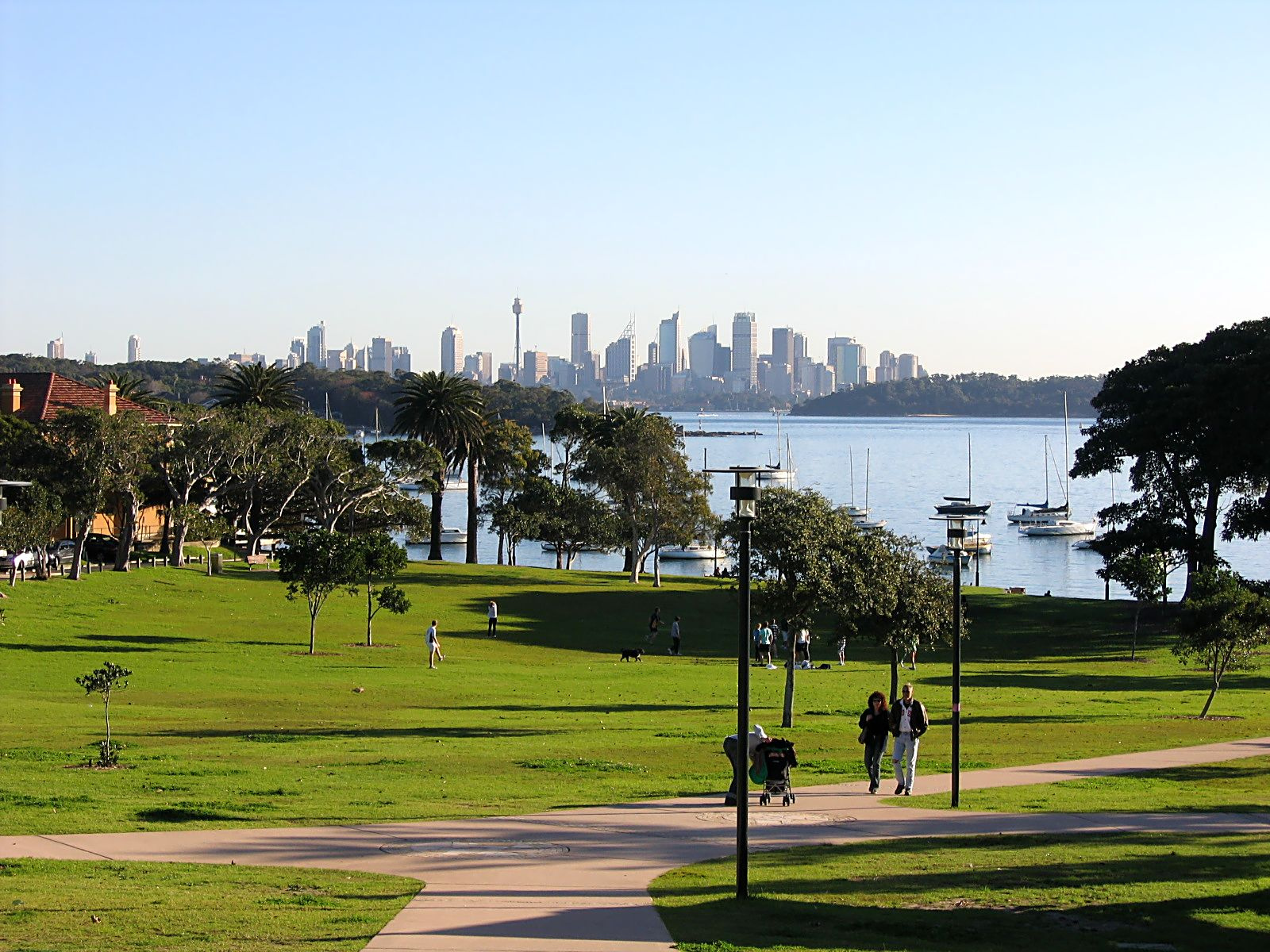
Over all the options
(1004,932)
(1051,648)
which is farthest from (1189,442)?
(1004,932)

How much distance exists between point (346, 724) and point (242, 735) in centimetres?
284

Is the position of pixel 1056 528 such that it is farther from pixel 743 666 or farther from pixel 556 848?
pixel 743 666

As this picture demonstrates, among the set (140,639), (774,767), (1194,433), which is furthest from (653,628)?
(774,767)

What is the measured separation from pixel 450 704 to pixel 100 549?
127 feet

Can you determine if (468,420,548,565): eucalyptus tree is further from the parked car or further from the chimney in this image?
the parked car

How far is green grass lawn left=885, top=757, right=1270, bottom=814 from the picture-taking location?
856 inches

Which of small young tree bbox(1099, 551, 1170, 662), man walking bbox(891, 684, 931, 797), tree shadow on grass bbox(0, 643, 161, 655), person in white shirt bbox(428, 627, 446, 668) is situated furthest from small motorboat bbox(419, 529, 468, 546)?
man walking bbox(891, 684, 931, 797)

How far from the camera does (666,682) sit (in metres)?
40.8

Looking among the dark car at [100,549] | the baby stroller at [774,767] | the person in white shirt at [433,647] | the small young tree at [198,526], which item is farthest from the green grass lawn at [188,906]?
the dark car at [100,549]

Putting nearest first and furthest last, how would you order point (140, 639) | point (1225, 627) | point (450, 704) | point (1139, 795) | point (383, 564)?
point (1139, 795)
point (1225, 627)
point (450, 704)
point (140, 639)
point (383, 564)

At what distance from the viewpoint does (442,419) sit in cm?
8744

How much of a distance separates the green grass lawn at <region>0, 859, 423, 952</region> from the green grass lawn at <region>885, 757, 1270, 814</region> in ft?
33.1

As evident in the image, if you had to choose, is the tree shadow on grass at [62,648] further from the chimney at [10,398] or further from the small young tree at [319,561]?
the chimney at [10,398]

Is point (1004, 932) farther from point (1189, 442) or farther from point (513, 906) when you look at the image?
point (1189, 442)
